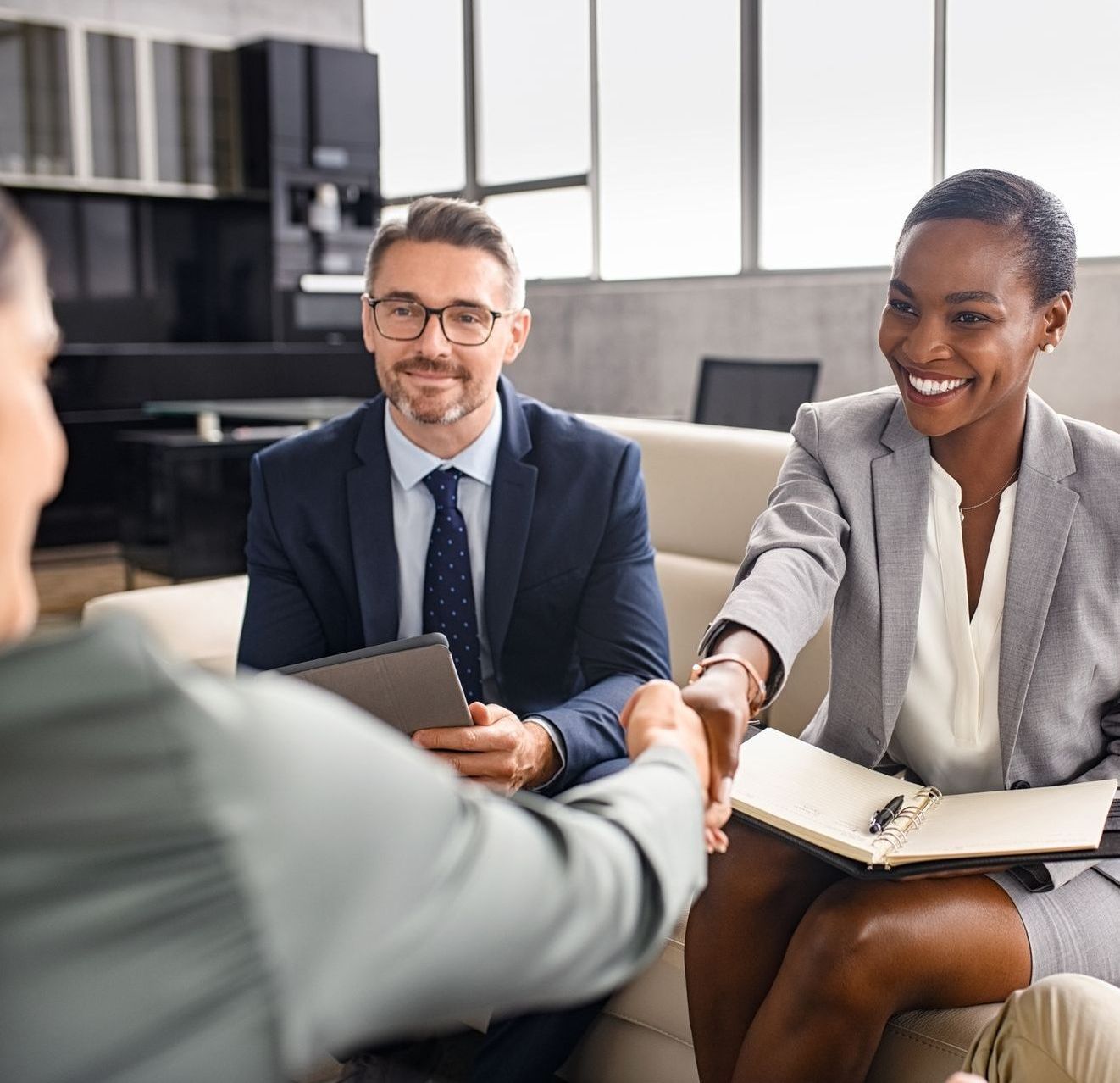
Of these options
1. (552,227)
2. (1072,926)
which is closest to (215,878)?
(1072,926)

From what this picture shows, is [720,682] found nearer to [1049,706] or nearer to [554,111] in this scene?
[1049,706]

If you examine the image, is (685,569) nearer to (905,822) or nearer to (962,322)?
(962,322)

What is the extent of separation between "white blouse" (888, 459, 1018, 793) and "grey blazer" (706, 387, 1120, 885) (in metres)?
0.03

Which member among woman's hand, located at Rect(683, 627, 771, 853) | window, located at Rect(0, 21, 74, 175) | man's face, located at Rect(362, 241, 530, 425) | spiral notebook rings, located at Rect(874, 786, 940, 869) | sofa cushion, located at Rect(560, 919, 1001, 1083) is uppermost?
window, located at Rect(0, 21, 74, 175)

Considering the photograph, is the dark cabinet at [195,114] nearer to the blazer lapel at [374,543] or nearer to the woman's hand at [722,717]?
the blazer lapel at [374,543]

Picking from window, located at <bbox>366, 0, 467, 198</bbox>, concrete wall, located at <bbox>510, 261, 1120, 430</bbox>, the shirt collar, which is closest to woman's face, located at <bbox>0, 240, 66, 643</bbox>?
the shirt collar

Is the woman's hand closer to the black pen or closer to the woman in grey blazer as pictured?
the woman in grey blazer

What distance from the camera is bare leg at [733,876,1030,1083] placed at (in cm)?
131

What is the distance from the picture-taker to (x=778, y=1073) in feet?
4.37

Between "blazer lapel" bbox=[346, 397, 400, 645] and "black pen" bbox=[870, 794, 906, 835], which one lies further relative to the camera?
"blazer lapel" bbox=[346, 397, 400, 645]

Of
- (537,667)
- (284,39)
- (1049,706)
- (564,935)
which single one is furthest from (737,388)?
(284,39)

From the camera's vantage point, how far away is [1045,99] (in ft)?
17.0

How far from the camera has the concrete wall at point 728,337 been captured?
16.9ft

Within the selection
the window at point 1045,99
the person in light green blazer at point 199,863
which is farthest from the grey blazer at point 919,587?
the window at point 1045,99
